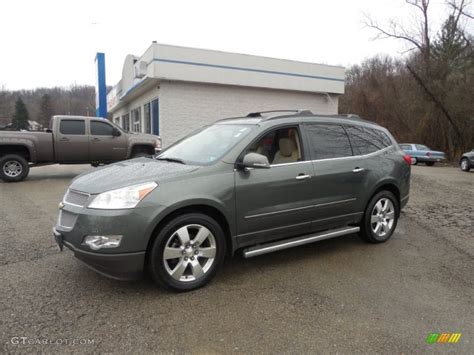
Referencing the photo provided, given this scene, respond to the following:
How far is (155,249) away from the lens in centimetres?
322

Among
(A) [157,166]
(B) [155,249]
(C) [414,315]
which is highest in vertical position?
(A) [157,166]

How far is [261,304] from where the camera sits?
325cm

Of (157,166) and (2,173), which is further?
(2,173)

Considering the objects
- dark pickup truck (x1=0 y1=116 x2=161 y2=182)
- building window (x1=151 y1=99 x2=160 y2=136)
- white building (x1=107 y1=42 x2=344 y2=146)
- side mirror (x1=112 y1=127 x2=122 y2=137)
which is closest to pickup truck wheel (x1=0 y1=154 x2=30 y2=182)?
dark pickup truck (x1=0 y1=116 x2=161 y2=182)

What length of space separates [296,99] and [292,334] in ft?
58.7

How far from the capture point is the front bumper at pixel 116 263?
308 cm

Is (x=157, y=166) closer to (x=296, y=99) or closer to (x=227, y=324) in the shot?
(x=227, y=324)

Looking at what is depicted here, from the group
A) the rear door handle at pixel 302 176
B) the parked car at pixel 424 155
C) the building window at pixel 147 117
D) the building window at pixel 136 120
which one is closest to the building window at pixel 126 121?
the building window at pixel 136 120

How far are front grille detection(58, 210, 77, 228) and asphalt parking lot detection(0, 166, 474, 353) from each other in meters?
0.65

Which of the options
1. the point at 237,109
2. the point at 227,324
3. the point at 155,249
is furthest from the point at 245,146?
the point at 237,109

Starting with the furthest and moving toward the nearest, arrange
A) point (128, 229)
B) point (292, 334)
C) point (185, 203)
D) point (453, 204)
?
point (453, 204) < point (185, 203) < point (128, 229) < point (292, 334)

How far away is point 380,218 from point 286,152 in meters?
1.91

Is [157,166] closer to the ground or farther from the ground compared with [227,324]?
farther from the ground

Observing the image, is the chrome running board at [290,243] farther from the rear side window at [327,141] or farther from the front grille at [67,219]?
the front grille at [67,219]
